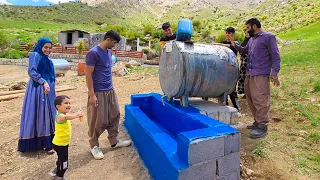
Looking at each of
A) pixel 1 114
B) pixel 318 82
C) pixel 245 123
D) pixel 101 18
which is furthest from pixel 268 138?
pixel 101 18

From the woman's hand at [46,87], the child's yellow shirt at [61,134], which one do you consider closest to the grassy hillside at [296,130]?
the child's yellow shirt at [61,134]

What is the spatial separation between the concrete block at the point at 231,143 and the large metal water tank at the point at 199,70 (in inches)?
51.4

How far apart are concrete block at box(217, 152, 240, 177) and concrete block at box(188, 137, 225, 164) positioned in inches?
2.8

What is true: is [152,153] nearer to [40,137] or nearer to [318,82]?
[40,137]

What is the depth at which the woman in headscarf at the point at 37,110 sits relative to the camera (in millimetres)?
4059

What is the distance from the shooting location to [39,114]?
13.4 feet

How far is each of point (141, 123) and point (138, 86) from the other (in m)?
5.92

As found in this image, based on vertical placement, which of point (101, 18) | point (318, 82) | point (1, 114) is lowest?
point (1, 114)

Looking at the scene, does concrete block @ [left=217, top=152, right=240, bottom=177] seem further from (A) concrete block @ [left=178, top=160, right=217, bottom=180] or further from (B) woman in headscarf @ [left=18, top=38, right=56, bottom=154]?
(B) woman in headscarf @ [left=18, top=38, right=56, bottom=154]

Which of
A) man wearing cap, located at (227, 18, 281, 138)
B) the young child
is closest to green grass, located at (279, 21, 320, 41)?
man wearing cap, located at (227, 18, 281, 138)

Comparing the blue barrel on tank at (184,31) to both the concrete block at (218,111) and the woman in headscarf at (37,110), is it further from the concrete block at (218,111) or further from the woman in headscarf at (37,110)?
the woman in headscarf at (37,110)

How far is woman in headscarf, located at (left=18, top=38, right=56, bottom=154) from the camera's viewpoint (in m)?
4.06

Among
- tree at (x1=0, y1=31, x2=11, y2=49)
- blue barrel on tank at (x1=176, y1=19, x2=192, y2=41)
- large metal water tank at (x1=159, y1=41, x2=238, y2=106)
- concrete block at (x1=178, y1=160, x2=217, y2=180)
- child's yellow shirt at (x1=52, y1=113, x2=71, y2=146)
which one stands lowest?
concrete block at (x1=178, y1=160, x2=217, y2=180)

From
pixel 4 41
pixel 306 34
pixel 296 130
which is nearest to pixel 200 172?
pixel 296 130
